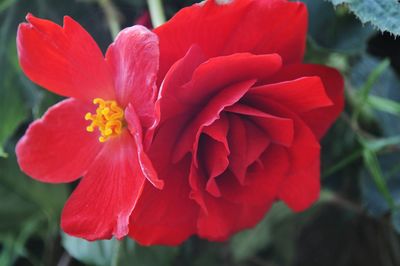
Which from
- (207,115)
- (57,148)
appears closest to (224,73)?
(207,115)

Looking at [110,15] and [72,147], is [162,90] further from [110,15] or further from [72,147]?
[110,15]

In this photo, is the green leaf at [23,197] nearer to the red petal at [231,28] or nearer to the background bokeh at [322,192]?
the background bokeh at [322,192]

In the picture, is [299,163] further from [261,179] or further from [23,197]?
[23,197]

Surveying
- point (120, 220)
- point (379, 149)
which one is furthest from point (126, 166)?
point (379, 149)

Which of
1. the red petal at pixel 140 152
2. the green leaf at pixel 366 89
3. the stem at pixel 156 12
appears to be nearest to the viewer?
the red petal at pixel 140 152

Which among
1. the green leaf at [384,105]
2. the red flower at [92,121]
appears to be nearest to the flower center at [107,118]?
the red flower at [92,121]
